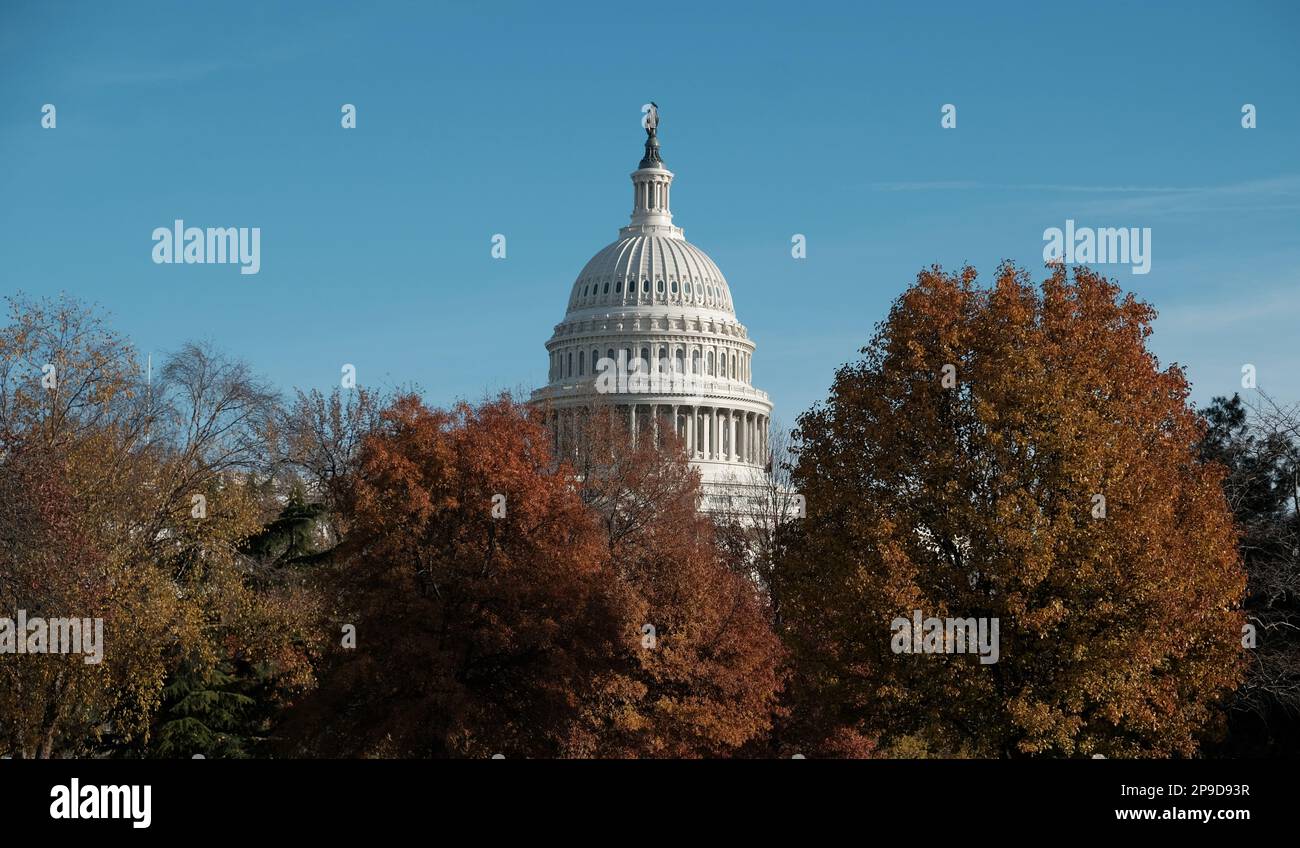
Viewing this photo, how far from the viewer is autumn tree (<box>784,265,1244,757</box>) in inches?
1337

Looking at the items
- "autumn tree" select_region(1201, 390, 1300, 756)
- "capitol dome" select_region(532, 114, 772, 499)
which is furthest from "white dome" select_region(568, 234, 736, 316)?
"autumn tree" select_region(1201, 390, 1300, 756)

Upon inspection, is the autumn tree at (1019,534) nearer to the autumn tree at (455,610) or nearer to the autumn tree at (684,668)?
the autumn tree at (684,668)

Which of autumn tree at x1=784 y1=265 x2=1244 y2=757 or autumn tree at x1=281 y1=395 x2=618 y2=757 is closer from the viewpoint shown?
autumn tree at x1=784 y1=265 x2=1244 y2=757

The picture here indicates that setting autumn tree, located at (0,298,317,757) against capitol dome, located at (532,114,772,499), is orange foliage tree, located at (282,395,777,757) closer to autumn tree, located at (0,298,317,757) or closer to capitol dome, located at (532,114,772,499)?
autumn tree, located at (0,298,317,757)

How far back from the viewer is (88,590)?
35438 millimetres

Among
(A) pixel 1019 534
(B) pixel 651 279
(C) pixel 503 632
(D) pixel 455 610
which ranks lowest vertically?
(C) pixel 503 632

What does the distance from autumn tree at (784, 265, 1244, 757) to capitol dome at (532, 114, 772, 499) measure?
300ft

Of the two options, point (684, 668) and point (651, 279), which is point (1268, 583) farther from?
point (651, 279)

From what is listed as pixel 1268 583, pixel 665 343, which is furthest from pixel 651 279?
pixel 1268 583

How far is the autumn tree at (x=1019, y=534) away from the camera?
33969mm

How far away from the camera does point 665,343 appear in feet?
458

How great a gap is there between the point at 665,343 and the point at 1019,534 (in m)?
106
